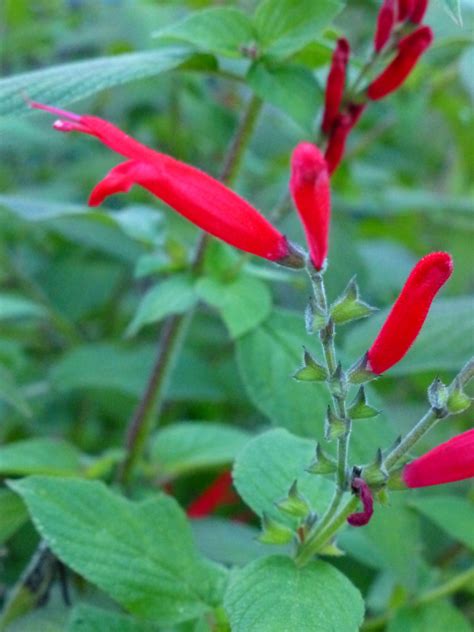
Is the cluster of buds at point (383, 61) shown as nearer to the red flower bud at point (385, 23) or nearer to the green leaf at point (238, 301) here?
the red flower bud at point (385, 23)

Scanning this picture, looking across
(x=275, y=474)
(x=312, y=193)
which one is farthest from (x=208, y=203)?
(x=275, y=474)

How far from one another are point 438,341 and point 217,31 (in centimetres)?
38

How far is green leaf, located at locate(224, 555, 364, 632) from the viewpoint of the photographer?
540mm

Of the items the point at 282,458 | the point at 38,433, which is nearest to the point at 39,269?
the point at 38,433

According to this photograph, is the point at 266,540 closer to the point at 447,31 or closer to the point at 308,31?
the point at 308,31

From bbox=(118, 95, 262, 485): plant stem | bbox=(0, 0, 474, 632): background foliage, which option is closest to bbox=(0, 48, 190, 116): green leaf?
bbox=(0, 0, 474, 632): background foliage

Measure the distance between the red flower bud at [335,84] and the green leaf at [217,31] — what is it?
0.31ft

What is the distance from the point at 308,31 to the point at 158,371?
0.35 metres

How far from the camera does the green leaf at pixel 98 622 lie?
2.14 ft

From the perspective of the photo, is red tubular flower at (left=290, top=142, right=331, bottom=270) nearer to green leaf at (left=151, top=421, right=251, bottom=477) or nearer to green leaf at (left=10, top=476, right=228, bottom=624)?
green leaf at (left=10, top=476, right=228, bottom=624)

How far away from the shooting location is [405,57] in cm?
78

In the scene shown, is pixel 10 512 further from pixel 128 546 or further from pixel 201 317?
pixel 201 317

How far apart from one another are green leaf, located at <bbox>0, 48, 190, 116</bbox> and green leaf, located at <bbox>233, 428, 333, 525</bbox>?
0.98 ft

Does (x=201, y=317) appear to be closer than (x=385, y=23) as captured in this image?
No
